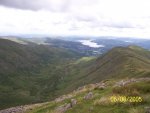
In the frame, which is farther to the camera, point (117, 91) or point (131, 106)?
point (117, 91)

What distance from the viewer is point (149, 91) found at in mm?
28891

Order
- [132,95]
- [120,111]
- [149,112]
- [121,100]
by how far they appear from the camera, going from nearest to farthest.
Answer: [149,112], [120,111], [121,100], [132,95]

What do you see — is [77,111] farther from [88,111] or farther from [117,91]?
[117,91]

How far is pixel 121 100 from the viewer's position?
25.0 meters

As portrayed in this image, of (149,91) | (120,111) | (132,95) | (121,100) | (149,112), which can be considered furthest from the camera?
(149,91)

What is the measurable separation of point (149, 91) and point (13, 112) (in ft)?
99.3

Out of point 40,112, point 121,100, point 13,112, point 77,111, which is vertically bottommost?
point 13,112

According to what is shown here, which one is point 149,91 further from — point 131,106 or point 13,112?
point 13,112

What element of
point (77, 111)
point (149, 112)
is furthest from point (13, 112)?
point (149, 112)

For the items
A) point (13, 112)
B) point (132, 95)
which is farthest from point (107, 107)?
Answer: point (13, 112)

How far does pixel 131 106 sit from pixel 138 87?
6.81 metres

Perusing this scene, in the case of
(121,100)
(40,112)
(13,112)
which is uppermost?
(121,100)

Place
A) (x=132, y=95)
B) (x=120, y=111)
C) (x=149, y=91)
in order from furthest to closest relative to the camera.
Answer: (x=149, y=91) < (x=132, y=95) < (x=120, y=111)

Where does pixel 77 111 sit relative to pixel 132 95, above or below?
below
